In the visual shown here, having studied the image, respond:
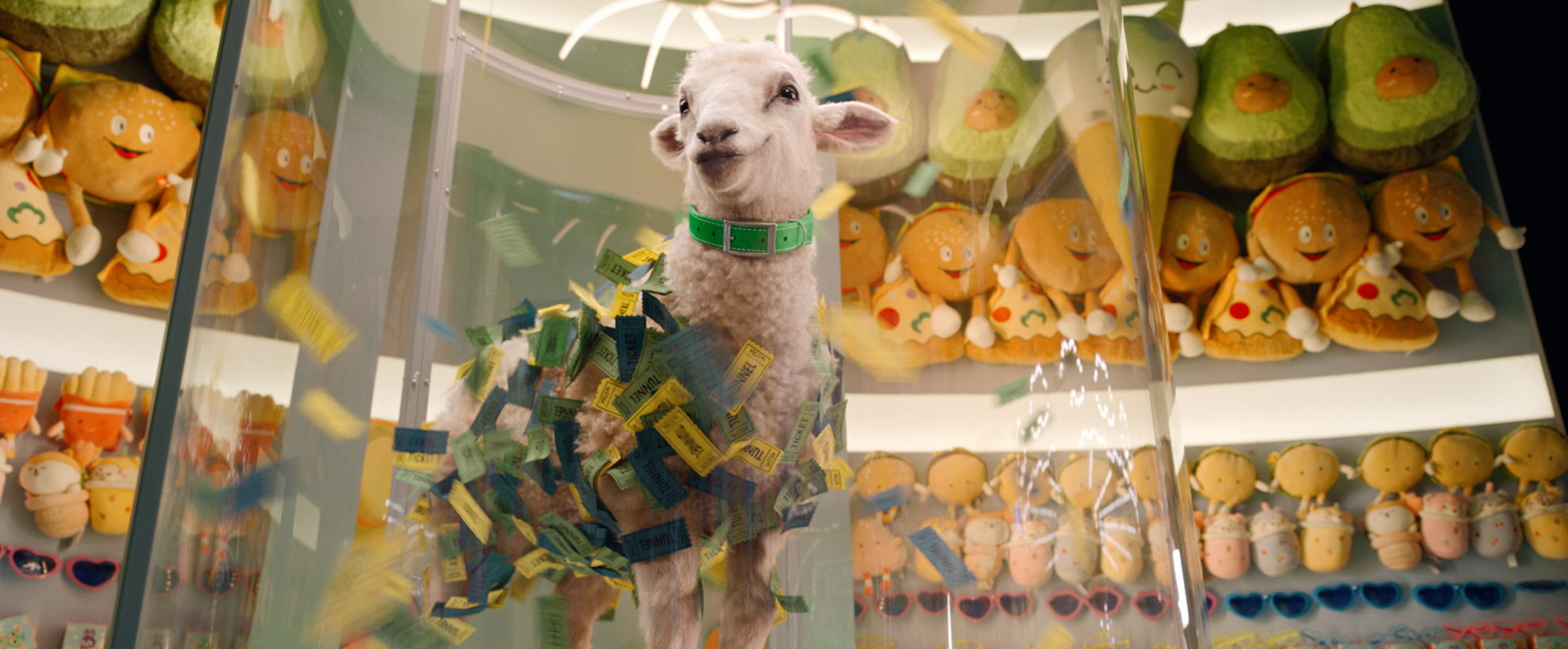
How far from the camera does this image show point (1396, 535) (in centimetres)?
189

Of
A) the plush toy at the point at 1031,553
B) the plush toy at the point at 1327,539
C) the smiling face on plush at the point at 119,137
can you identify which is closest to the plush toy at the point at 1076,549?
the plush toy at the point at 1031,553

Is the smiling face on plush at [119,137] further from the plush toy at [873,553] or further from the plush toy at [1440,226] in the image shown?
the plush toy at [1440,226]

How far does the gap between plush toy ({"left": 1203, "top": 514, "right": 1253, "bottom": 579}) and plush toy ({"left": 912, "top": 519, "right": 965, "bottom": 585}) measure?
175 cm

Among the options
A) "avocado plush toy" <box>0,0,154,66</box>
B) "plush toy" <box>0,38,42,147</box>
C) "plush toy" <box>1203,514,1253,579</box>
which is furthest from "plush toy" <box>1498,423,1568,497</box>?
"plush toy" <box>0,38,42,147</box>

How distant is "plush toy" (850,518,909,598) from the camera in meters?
0.44

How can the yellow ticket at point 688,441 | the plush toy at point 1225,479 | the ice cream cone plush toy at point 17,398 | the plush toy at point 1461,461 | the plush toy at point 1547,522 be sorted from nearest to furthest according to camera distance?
the yellow ticket at point 688,441 < the ice cream cone plush toy at point 17,398 < the plush toy at point 1547,522 < the plush toy at point 1461,461 < the plush toy at point 1225,479

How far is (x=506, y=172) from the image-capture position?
1.50ft

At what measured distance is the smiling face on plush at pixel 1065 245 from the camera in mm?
494

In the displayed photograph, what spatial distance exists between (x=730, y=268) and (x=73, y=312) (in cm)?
160

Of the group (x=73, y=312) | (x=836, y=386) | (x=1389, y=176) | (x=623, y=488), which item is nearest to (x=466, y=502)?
(x=623, y=488)

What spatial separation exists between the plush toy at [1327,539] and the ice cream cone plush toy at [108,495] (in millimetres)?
2235

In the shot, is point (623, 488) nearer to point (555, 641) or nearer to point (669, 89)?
point (555, 641)

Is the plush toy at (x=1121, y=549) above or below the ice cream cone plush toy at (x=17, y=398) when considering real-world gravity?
below

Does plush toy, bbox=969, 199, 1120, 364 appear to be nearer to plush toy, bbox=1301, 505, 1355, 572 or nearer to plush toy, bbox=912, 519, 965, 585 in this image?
plush toy, bbox=912, 519, 965, 585
